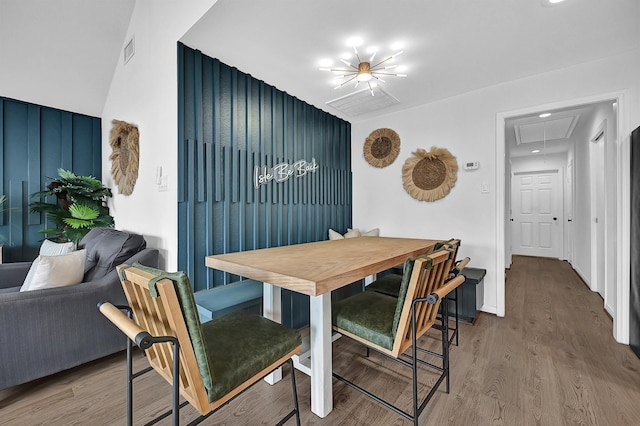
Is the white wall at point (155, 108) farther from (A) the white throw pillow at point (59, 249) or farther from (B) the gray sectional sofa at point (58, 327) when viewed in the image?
(A) the white throw pillow at point (59, 249)

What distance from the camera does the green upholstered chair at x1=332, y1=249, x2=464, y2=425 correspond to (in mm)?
1224

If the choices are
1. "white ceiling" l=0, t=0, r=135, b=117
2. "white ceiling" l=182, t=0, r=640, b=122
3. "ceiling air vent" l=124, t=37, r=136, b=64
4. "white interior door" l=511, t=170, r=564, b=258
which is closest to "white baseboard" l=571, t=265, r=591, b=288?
"white interior door" l=511, t=170, r=564, b=258

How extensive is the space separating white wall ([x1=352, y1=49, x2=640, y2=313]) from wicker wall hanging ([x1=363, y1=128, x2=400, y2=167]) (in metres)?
0.08

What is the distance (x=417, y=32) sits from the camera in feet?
6.83

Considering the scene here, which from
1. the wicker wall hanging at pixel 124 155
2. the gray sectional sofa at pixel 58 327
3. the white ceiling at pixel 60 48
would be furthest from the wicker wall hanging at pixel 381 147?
the white ceiling at pixel 60 48

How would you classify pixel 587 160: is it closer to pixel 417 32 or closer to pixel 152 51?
pixel 417 32

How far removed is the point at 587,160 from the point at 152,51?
19.3 ft

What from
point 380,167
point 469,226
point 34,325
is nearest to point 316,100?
point 380,167

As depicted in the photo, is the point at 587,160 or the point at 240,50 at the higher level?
the point at 240,50

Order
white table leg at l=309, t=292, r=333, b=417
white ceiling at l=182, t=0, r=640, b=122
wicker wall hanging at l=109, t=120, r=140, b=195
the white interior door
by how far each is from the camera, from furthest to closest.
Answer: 1. the white interior door
2. wicker wall hanging at l=109, t=120, r=140, b=195
3. white ceiling at l=182, t=0, r=640, b=122
4. white table leg at l=309, t=292, r=333, b=417

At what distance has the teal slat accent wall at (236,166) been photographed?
2.18 meters

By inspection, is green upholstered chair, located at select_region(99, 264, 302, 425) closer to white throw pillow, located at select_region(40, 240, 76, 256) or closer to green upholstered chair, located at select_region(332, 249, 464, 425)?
green upholstered chair, located at select_region(332, 249, 464, 425)

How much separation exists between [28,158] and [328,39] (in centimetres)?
361

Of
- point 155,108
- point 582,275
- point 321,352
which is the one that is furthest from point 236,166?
point 582,275
